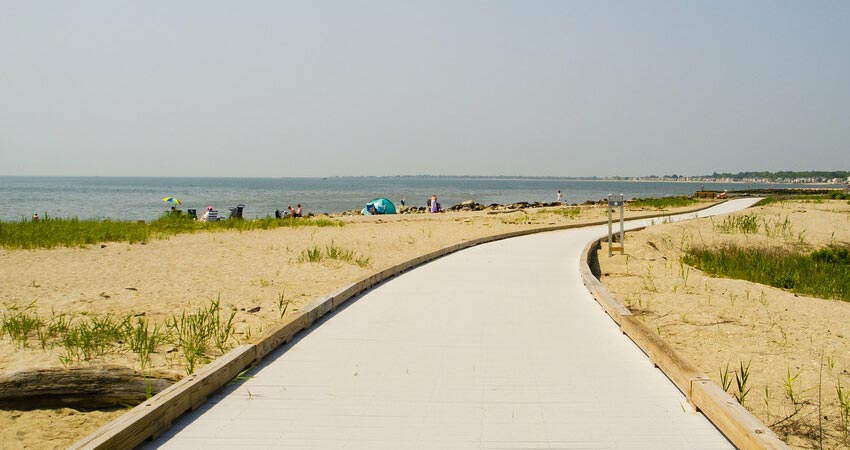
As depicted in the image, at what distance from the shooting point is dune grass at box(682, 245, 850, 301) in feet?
43.4

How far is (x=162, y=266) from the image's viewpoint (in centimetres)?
1316

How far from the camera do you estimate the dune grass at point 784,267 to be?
13.2 meters

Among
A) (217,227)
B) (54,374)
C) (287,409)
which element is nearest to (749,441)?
(287,409)

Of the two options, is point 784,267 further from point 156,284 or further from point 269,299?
point 156,284

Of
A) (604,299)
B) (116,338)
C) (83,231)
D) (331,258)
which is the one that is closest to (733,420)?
(604,299)

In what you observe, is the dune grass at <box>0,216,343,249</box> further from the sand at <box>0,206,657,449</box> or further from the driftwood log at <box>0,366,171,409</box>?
the driftwood log at <box>0,366,171,409</box>

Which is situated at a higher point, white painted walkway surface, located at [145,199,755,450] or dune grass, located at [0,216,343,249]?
dune grass, located at [0,216,343,249]

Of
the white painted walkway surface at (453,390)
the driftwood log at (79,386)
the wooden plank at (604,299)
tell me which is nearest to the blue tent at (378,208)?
the wooden plank at (604,299)

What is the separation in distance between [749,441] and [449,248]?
1220 centimetres

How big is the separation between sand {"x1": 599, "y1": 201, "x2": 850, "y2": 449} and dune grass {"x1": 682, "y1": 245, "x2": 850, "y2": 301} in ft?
3.66

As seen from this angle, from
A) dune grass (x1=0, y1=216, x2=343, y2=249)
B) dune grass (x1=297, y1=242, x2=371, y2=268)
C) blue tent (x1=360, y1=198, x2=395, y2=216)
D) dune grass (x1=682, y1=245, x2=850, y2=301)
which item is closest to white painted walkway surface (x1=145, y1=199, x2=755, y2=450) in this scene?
dune grass (x1=297, y1=242, x2=371, y2=268)

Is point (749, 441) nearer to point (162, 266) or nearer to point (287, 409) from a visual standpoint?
point (287, 409)

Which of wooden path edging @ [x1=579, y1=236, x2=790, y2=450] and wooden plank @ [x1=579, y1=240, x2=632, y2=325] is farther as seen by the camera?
wooden plank @ [x1=579, y1=240, x2=632, y2=325]

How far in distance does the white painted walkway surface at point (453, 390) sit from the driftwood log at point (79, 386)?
0.98 metres
